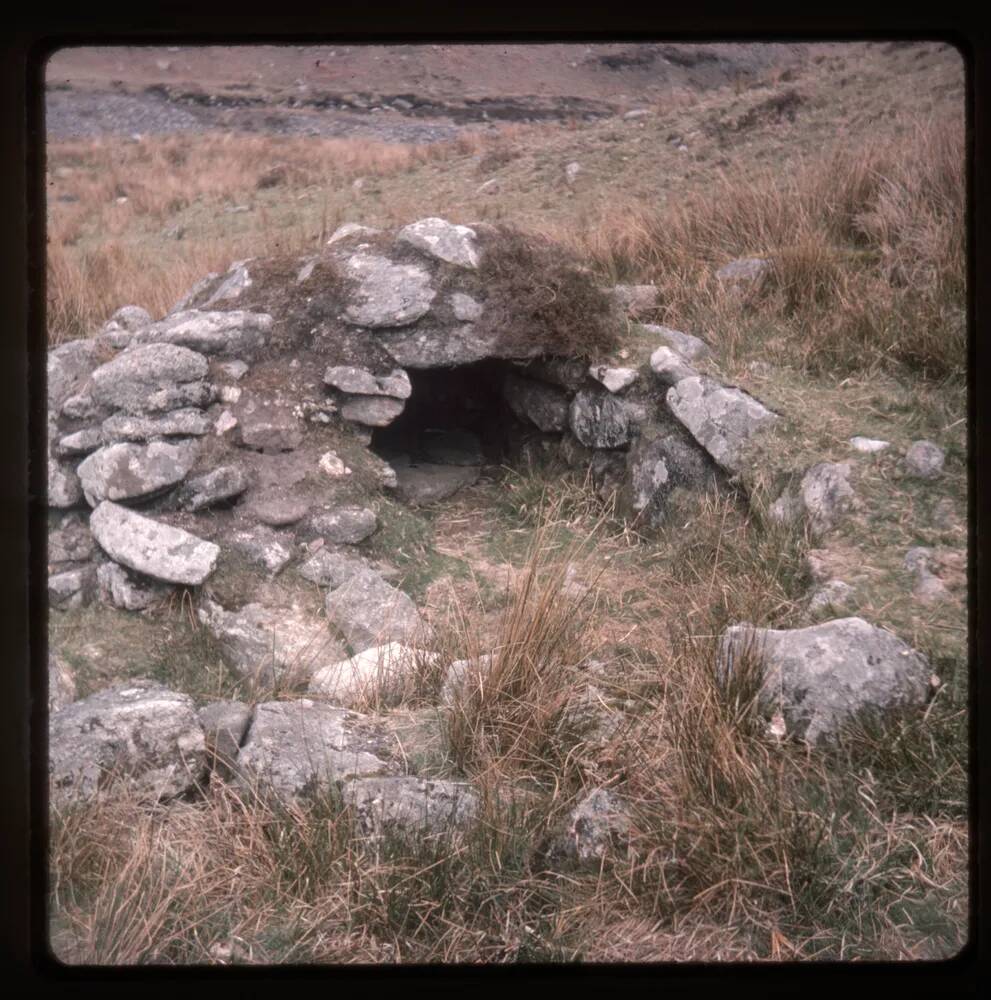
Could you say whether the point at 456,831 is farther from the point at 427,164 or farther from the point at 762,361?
the point at 427,164

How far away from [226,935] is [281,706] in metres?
1.01

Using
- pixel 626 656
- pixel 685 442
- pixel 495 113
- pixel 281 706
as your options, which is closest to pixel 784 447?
pixel 685 442

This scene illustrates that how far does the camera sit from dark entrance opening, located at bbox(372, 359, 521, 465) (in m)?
6.03

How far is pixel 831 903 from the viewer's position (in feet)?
7.68

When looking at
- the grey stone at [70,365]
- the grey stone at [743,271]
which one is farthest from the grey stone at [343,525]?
the grey stone at [743,271]

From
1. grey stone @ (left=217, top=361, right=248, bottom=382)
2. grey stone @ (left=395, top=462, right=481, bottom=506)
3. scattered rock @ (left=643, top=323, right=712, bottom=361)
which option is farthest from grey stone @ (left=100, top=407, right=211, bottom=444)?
scattered rock @ (left=643, top=323, right=712, bottom=361)

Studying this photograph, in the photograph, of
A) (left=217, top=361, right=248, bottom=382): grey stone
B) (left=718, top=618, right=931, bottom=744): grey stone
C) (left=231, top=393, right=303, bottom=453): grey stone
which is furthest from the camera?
(left=217, top=361, right=248, bottom=382): grey stone

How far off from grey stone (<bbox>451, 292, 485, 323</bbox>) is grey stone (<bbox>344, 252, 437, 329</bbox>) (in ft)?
0.39

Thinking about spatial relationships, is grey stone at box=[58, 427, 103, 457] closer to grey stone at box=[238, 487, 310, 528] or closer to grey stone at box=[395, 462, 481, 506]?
grey stone at box=[238, 487, 310, 528]

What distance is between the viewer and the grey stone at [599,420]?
5.27m

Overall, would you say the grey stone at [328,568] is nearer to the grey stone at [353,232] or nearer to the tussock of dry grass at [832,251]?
the grey stone at [353,232]

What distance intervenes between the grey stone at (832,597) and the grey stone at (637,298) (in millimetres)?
2538

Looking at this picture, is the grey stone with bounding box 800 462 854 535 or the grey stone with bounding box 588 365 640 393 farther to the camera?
the grey stone with bounding box 588 365 640 393

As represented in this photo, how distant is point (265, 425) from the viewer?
4801 mm
